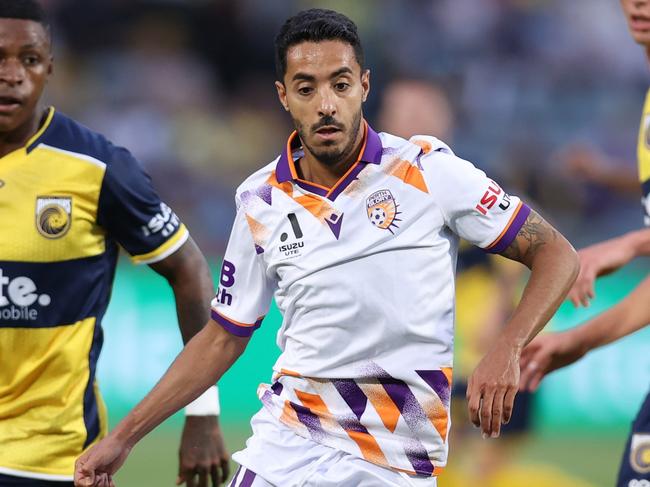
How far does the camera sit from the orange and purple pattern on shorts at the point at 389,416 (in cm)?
409

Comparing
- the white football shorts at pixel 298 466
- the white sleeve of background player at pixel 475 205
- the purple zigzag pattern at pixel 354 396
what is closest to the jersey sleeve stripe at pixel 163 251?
the white football shorts at pixel 298 466

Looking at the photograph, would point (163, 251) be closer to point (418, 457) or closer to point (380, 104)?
point (418, 457)

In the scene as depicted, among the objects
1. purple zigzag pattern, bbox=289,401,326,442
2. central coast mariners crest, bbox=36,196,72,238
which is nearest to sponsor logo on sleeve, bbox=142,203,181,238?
central coast mariners crest, bbox=36,196,72,238

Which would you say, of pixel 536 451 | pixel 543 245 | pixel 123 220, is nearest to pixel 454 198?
pixel 543 245

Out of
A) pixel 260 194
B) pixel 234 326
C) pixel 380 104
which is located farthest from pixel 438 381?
pixel 380 104

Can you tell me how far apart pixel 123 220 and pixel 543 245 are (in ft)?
4.89

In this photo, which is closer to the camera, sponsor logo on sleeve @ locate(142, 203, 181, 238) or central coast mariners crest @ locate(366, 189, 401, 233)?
central coast mariners crest @ locate(366, 189, 401, 233)

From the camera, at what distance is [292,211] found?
426 centimetres

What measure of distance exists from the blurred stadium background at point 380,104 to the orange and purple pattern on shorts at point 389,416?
6.57 meters

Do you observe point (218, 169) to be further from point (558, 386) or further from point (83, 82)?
point (558, 386)

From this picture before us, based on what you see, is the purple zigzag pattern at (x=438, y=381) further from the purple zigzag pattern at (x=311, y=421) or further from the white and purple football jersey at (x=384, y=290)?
the purple zigzag pattern at (x=311, y=421)

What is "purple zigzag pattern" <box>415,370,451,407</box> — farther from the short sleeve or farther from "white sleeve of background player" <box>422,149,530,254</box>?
the short sleeve

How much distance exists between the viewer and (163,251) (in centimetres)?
477

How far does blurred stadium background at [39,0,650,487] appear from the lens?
11.2 meters
